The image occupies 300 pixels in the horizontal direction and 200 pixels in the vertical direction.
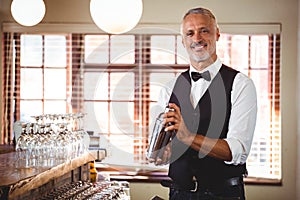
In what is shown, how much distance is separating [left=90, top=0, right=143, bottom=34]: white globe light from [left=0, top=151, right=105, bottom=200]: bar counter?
0.76 m

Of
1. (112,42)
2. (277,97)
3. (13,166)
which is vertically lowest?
(13,166)

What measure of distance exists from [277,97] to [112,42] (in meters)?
1.65

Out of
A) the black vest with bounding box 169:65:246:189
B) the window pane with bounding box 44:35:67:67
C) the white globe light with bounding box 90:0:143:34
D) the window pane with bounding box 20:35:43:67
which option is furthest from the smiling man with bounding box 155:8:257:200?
the window pane with bounding box 20:35:43:67

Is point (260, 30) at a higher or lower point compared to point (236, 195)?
higher

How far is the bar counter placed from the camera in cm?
189

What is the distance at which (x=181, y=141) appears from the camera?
2.13 m

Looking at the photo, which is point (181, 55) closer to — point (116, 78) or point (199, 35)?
point (116, 78)

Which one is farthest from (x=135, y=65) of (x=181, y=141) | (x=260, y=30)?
(x=181, y=141)

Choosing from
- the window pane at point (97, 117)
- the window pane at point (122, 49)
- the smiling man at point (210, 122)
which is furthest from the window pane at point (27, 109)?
the smiling man at point (210, 122)

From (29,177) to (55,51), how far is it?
3.36 metres

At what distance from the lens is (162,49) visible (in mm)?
5180

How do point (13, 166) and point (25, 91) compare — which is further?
point (25, 91)

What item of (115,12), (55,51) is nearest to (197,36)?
(115,12)

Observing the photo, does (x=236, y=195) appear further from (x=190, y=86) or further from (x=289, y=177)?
(x=289, y=177)
